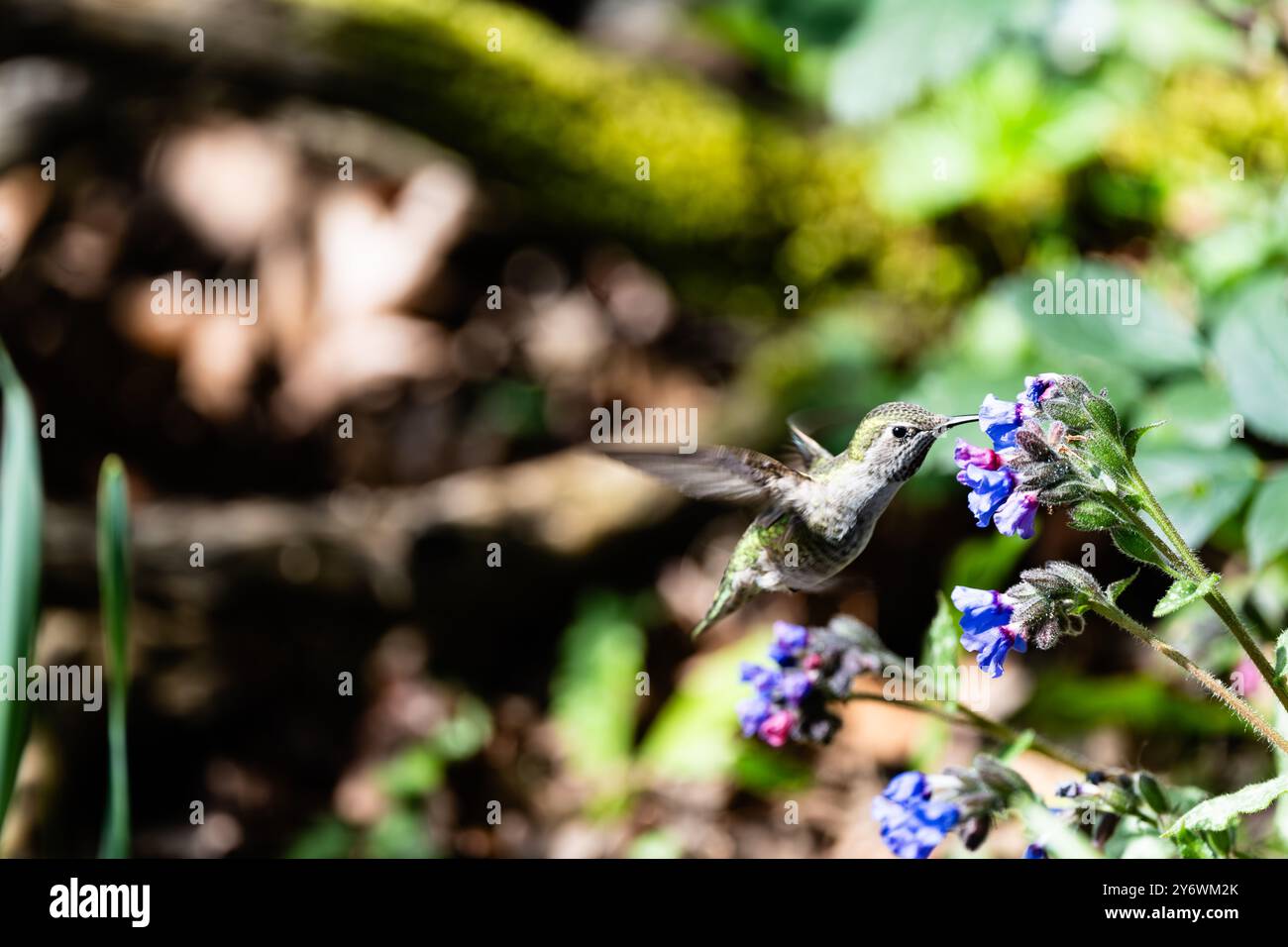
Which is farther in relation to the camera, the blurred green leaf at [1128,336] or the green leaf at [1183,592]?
the blurred green leaf at [1128,336]

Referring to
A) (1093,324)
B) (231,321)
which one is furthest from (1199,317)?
(231,321)

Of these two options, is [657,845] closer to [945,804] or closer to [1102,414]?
[945,804]

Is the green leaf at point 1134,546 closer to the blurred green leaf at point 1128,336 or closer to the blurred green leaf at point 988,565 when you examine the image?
the blurred green leaf at point 1128,336

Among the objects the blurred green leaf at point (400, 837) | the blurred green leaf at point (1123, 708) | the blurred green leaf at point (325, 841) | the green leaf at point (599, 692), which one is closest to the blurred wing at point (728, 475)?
the blurred green leaf at point (1123, 708)

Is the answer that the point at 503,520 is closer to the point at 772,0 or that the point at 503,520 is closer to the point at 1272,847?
the point at 772,0

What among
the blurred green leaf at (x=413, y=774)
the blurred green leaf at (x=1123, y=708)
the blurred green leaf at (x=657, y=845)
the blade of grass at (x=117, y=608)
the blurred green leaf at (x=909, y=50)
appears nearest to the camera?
the blade of grass at (x=117, y=608)

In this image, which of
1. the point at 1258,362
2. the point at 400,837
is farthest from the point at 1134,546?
the point at 400,837
